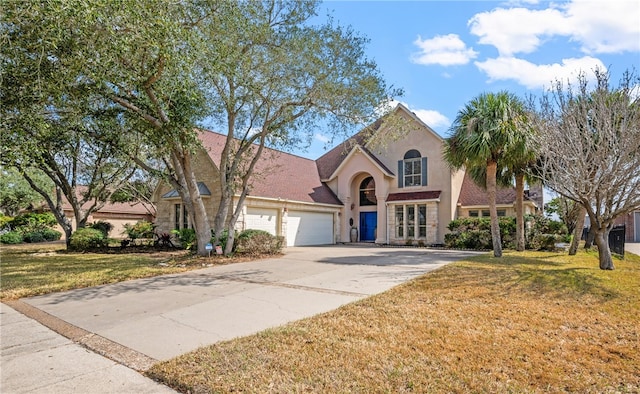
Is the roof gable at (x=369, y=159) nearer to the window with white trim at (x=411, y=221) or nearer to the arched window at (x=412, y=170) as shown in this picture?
the arched window at (x=412, y=170)

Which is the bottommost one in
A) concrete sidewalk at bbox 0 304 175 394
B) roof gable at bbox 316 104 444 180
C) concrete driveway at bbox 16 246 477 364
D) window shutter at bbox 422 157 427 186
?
concrete sidewalk at bbox 0 304 175 394

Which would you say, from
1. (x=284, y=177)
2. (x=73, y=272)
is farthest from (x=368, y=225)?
(x=73, y=272)

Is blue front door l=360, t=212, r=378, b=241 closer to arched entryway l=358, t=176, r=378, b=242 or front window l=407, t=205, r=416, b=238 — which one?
arched entryway l=358, t=176, r=378, b=242

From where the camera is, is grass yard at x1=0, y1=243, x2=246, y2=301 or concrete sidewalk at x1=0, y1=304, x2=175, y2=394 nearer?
concrete sidewalk at x1=0, y1=304, x2=175, y2=394

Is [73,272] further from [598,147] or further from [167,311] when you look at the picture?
[598,147]

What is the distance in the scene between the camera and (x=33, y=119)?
32.4 feet

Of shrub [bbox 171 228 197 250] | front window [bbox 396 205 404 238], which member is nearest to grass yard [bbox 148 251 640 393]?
shrub [bbox 171 228 197 250]

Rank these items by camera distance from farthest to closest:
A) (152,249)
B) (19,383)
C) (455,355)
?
1. (152,249)
2. (455,355)
3. (19,383)

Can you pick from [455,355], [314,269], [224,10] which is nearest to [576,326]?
[455,355]

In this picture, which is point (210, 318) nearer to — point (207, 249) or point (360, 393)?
point (360, 393)

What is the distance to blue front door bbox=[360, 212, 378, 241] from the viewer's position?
1013 inches

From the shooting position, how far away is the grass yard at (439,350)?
375cm

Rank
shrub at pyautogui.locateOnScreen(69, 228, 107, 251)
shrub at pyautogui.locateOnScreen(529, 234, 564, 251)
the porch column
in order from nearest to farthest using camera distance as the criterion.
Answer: shrub at pyautogui.locateOnScreen(529, 234, 564, 251) < shrub at pyautogui.locateOnScreen(69, 228, 107, 251) < the porch column

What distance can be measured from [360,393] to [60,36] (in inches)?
330
